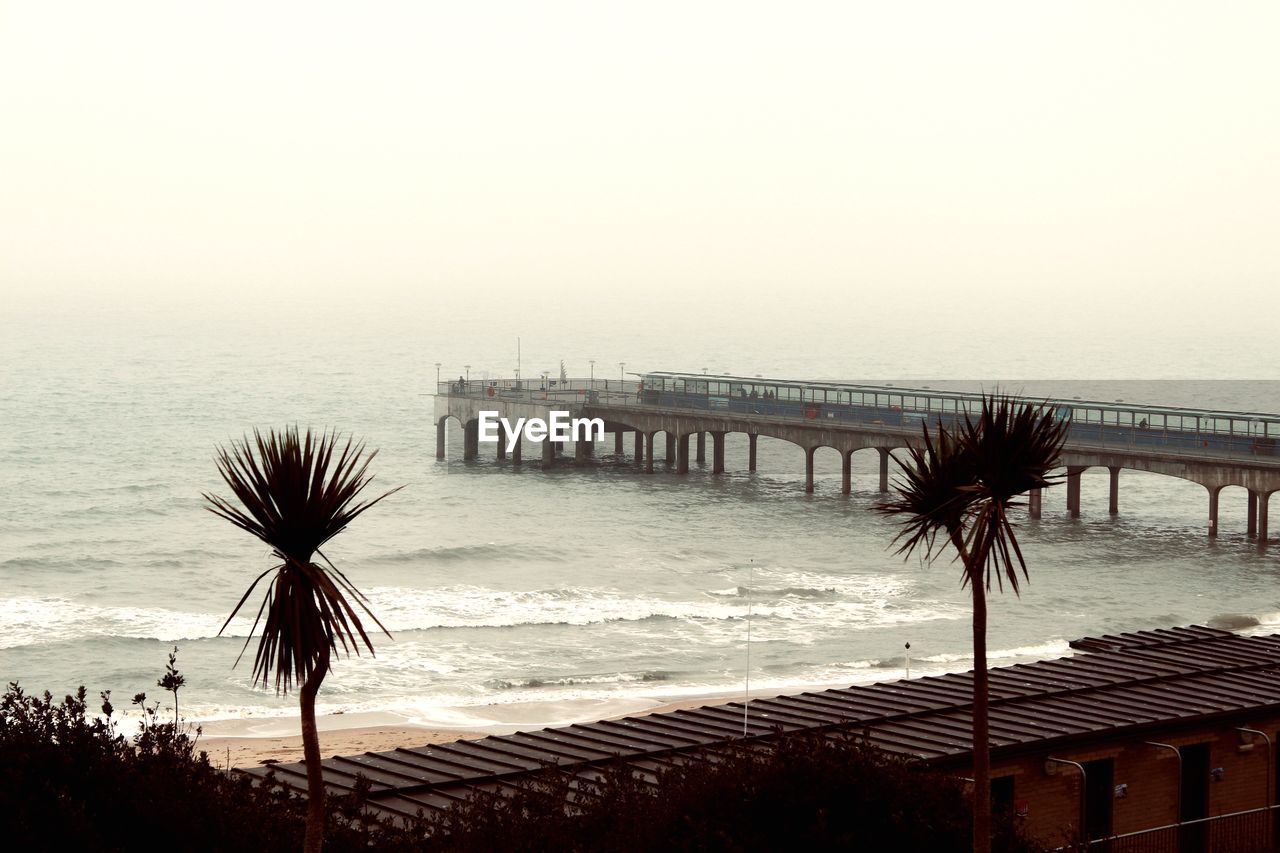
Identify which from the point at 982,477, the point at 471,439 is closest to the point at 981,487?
the point at 982,477

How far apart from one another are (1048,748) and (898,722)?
1861 millimetres

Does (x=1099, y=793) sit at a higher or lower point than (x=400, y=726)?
higher

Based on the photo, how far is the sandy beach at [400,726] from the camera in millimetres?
31906

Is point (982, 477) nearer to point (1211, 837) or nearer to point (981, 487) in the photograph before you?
point (981, 487)

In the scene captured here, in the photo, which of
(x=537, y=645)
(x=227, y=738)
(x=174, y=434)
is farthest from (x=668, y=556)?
(x=174, y=434)

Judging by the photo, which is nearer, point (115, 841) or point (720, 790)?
point (115, 841)

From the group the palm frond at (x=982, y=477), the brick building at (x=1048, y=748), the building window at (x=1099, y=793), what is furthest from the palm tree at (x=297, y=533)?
the building window at (x=1099, y=793)

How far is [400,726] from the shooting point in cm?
3459

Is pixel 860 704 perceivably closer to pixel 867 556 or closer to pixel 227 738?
pixel 227 738

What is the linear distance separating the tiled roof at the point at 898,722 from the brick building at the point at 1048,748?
1.1 inches

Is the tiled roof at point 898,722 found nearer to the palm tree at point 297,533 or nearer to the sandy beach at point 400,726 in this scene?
the palm tree at point 297,533

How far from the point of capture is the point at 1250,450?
5691 centimetres

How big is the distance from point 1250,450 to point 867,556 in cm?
1308

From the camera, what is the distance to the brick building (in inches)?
755
